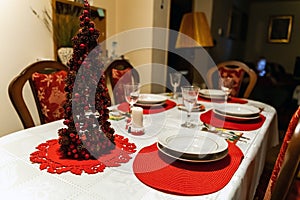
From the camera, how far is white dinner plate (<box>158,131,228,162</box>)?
2.62 ft

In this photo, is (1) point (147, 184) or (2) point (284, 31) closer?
(1) point (147, 184)

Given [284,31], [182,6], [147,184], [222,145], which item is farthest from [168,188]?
[284,31]

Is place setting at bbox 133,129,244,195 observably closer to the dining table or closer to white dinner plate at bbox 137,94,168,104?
the dining table

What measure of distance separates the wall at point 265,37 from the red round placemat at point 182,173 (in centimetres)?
682

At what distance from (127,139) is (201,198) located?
A: 0.43 m

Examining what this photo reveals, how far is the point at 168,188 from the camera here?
0.67m

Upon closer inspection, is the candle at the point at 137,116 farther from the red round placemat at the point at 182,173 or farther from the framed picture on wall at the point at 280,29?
the framed picture on wall at the point at 280,29

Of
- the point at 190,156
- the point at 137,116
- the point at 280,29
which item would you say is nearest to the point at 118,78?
the point at 137,116

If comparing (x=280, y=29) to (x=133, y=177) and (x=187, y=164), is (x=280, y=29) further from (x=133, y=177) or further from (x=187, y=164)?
(x=133, y=177)

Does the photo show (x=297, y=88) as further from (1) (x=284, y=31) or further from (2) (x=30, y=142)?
(2) (x=30, y=142)

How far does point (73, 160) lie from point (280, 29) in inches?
286

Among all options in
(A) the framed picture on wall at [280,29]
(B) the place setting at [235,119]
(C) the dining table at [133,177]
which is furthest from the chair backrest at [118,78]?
(A) the framed picture on wall at [280,29]

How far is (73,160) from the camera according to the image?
802mm

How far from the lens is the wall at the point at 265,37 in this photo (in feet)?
21.2
